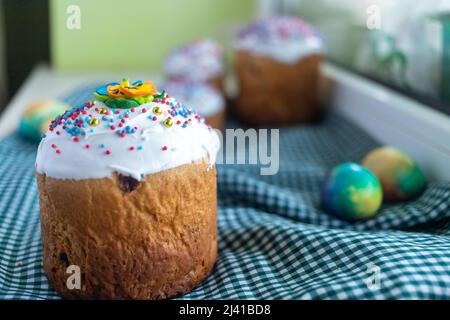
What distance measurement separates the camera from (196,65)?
197cm

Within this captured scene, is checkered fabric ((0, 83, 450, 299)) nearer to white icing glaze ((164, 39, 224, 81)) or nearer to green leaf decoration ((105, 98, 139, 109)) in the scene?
green leaf decoration ((105, 98, 139, 109))

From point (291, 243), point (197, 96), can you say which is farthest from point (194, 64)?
point (291, 243)

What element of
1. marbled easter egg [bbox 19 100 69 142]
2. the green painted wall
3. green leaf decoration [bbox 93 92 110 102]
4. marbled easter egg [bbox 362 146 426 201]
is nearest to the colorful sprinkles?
green leaf decoration [bbox 93 92 110 102]

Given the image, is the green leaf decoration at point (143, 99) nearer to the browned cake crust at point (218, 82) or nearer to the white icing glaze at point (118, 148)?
the white icing glaze at point (118, 148)

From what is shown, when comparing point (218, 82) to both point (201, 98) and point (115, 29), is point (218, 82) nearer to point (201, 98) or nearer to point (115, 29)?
point (201, 98)

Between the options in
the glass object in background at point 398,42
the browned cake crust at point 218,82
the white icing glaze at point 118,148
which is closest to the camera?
the white icing glaze at point 118,148

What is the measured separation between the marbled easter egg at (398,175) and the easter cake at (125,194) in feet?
1.67

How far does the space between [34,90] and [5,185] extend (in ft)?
3.13

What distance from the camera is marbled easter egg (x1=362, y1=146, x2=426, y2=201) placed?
49.3 inches

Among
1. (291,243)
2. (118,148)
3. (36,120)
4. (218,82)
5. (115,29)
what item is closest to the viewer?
(118,148)

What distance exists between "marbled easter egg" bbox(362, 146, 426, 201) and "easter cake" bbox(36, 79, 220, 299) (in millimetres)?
510

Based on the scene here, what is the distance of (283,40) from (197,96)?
0.35 metres

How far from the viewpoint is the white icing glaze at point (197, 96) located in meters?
1.74

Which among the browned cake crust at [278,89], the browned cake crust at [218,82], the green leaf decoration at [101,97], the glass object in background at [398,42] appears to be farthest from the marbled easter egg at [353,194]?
the browned cake crust at [218,82]
